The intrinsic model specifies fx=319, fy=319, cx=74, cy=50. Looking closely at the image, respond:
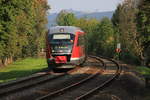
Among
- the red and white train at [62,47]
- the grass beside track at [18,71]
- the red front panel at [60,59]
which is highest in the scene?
the red and white train at [62,47]

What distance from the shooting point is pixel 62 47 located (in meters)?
24.2

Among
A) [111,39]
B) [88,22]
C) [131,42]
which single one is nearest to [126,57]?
[131,42]

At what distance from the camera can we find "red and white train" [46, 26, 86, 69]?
24.2 meters

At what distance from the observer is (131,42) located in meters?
47.8

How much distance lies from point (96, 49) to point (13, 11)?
47.2 metres

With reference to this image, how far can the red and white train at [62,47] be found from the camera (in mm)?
24156

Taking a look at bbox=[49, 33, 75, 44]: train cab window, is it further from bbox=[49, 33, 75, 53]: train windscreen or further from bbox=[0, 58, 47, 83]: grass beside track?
bbox=[0, 58, 47, 83]: grass beside track

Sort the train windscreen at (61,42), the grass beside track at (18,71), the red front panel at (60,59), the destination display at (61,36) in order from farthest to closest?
the grass beside track at (18,71) → the destination display at (61,36) → the train windscreen at (61,42) → the red front panel at (60,59)

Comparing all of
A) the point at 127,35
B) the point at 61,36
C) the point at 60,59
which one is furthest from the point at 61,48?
the point at 127,35

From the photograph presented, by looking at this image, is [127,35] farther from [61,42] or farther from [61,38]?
[61,42]

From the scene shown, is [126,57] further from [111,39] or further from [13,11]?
[13,11]

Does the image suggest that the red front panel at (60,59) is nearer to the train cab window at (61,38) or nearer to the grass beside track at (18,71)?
the train cab window at (61,38)

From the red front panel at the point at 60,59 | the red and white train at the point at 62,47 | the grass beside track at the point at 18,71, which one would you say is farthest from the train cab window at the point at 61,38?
the grass beside track at the point at 18,71

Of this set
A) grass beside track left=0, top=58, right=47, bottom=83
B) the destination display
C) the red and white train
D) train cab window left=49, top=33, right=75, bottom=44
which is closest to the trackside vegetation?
the red and white train
